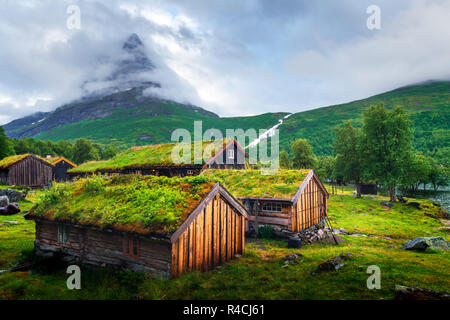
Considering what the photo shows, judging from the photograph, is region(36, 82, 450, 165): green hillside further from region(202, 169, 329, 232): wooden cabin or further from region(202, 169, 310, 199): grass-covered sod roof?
region(202, 169, 310, 199): grass-covered sod roof

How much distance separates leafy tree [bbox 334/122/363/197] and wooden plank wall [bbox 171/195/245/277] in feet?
124

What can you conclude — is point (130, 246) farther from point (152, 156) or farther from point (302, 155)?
point (302, 155)

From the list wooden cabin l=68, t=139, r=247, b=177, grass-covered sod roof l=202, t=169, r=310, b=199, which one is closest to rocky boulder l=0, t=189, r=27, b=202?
wooden cabin l=68, t=139, r=247, b=177

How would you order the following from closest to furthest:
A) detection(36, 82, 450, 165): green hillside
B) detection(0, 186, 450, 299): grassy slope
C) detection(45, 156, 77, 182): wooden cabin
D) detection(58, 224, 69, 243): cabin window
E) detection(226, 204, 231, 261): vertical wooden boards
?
detection(0, 186, 450, 299): grassy slope < detection(226, 204, 231, 261): vertical wooden boards < detection(58, 224, 69, 243): cabin window < detection(45, 156, 77, 182): wooden cabin < detection(36, 82, 450, 165): green hillside

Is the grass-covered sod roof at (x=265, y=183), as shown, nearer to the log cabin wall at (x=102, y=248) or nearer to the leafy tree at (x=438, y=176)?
the log cabin wall at (x=102, y=248)

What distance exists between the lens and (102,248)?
11414 millimetres

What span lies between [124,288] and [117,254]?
7.33ft

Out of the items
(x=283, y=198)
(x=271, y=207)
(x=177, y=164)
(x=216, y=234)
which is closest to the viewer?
(x=216, y=234)

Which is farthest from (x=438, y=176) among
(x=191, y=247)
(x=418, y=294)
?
(x=191, y=247)

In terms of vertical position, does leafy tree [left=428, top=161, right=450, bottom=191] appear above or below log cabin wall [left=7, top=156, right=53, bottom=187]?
below

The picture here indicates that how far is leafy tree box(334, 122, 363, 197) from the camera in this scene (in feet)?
143

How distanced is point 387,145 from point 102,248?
42284 mm

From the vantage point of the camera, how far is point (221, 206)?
472 inches

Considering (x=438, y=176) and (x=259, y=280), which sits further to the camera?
(x=438, y=176)
